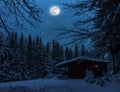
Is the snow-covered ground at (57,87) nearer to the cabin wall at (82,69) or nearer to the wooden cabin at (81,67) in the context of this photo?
the wooden cabin at (81,67)

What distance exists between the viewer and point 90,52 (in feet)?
60.4

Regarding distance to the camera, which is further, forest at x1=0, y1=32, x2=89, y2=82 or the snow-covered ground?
forest at x1=0, y1=32, x2=89, y2=82

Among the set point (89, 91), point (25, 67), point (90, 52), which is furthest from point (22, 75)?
point (90, 52)

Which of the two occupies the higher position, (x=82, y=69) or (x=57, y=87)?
(x=82, y=69)

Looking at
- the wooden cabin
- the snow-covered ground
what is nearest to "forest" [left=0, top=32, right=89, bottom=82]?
the wooden cabin

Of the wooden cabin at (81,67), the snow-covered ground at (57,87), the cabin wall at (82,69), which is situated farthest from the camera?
the cabin wall at (82,69)

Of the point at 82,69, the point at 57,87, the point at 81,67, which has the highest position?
the point at 81,67

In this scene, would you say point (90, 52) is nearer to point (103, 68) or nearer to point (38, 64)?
point (103, 68)

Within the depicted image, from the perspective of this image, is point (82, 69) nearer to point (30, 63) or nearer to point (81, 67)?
point (81, 67)

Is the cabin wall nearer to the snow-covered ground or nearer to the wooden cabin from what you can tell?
the wooden cabin

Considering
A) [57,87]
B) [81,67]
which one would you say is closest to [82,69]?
[81,67]

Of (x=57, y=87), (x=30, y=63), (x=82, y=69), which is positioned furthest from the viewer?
(x=30, y=63)

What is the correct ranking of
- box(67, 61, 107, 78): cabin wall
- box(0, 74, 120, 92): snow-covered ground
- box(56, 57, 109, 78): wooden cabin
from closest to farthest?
box(0, 74, 120, 92): snow-covered ground → box(56, 57, 109, 78): wooden cabin → box(67, 61, 107, 78): cabin wall

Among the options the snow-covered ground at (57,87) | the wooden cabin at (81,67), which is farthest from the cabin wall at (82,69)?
the snow-covered ground at (57,87)
